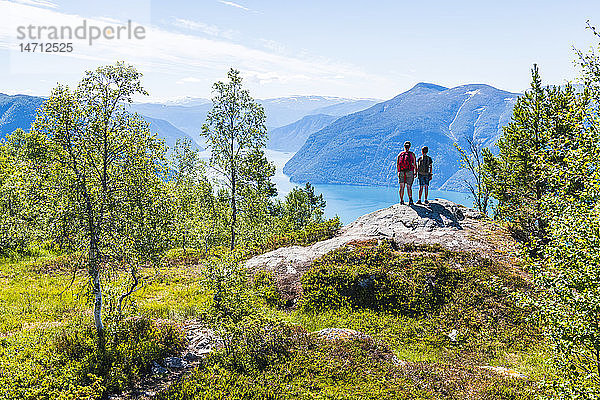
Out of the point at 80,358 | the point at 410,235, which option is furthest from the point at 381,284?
the point at 80,358

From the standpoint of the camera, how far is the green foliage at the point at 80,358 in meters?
9.91

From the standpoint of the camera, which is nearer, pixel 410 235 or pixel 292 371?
pixel 292 371

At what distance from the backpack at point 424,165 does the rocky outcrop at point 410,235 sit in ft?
10.4

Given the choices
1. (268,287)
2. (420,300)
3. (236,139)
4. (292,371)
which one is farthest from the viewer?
(236,139)

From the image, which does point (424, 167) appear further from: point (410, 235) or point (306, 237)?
point (306, 237)

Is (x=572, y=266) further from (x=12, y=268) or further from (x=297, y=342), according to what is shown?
(x=12, y=268)

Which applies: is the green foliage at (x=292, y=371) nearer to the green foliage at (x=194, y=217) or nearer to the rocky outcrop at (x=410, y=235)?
the green foliage at (x=194, y=217)

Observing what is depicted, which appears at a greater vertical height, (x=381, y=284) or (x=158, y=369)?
(x=381, y=284)

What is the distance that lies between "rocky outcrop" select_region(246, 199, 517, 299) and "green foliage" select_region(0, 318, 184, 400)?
6.96 meters

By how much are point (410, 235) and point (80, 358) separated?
1715 centimetres

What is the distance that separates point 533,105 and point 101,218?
1096 inches

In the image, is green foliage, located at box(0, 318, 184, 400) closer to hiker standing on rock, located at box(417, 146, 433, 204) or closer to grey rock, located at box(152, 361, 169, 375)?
grey rock, located at box(152, 361, 169, 375)

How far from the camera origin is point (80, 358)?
11938mm

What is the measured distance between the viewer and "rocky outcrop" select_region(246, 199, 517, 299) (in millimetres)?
20359
